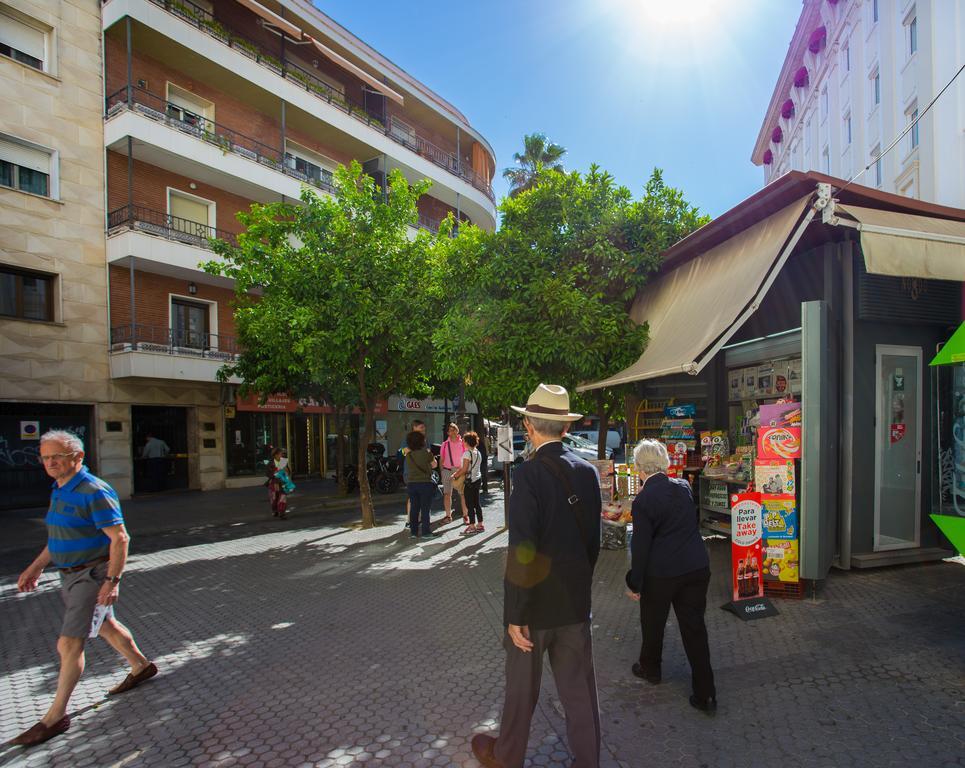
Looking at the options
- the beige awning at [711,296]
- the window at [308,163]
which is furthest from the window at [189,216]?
the beige awning at [711,296]

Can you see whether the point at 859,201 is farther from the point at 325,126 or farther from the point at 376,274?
the point at 325,126

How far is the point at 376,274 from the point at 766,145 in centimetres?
4257

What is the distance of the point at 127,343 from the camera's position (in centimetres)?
1520

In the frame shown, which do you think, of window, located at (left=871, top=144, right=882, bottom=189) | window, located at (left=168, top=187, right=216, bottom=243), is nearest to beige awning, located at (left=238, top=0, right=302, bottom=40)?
window, located at (left=168, top=187, right=216, bottom=243)

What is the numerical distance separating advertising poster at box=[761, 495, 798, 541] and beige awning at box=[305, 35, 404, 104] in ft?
67.2

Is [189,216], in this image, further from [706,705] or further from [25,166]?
[706,705]

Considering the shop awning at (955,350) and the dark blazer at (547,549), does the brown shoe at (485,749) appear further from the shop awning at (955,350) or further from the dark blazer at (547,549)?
the shop awning at (955,350)

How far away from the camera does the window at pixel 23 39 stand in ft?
46.0

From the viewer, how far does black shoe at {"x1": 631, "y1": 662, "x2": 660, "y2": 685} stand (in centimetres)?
395

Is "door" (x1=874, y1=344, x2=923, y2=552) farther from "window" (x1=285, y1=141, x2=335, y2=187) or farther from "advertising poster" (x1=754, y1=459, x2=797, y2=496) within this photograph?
"window" (x1=285, y1=141, x2=335, y2=187)

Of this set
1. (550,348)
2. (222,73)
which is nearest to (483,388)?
(550,348)

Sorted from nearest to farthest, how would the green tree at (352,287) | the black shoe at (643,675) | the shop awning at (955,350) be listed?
the black shoe at (643,675), the shop awning at (955,350), the green tree at (352,287)

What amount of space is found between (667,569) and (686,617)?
0.99 feet

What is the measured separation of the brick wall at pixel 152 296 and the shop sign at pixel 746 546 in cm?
1433
